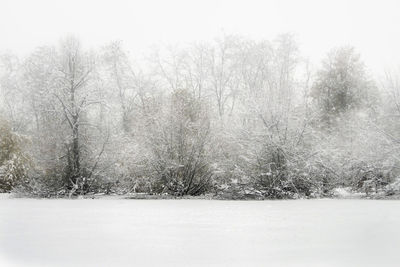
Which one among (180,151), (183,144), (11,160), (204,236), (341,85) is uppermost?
(341,85)

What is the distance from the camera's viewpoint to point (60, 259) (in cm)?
1065

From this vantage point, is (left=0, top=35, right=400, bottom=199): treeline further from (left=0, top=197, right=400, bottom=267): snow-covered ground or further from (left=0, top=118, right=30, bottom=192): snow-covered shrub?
(left=0, top=197, right=400, bottom=267): snow-covered ground

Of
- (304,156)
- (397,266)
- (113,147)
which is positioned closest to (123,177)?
(113,147)

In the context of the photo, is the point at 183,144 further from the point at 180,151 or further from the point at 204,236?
the point at 204,236

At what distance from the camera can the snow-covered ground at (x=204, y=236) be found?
413 inches

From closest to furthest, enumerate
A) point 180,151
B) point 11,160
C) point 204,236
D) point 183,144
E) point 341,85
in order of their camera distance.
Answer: point 204,236
point 180,151
point 183,144
point 11,160
point 341,85

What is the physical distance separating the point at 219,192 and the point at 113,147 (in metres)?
6.22

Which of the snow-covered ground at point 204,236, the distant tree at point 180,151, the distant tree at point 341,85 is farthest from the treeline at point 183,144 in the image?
the snow-covered ground at point 204,236

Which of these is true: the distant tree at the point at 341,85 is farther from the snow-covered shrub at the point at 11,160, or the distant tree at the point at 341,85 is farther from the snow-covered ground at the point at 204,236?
the snow-covered shrub at the point at 11,160

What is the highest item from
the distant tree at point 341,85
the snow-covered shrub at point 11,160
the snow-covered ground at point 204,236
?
the distant tree at point 341,85

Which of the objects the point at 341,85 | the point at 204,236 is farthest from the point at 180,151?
the point at 341,85

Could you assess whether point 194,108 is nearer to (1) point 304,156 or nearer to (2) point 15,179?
(1) point 304,156

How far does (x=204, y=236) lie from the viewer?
13.1 meters

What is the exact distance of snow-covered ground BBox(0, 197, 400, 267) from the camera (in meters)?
10.5
